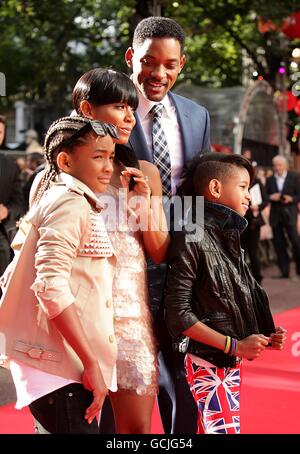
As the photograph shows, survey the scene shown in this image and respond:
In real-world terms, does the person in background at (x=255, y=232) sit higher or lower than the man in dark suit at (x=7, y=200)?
lower

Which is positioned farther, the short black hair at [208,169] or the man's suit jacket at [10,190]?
the man's suit jacket at [10,190]

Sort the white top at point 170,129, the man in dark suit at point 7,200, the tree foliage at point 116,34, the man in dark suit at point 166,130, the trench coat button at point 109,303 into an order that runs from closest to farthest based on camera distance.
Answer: the trench coat button at point 109,303
the man in dark suit at point 166,130
the white top at point 170,129
the man in dark suit at point 7,200
the tree foliage at point 116,34

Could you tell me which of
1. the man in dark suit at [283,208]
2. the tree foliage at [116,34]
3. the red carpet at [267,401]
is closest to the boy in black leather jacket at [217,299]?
the red carpet at [267,401]

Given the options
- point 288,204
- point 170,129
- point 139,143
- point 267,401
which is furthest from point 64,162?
point 288,204

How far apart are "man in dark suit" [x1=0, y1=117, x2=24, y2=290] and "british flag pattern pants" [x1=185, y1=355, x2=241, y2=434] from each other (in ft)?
12.0

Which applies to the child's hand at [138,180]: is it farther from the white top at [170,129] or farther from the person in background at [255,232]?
the person in background at [255,232]

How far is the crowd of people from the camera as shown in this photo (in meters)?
2.53

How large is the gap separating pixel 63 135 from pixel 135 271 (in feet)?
1.75

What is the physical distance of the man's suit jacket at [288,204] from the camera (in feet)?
42.2

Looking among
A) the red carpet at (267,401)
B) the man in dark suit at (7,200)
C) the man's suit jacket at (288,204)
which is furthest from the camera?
the man's suit jacket at (288,204)

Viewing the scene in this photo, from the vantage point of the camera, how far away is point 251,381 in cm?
569

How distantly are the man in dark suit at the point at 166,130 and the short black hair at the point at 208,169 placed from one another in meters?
0.11

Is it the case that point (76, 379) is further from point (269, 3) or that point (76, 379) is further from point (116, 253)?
point (269, 3)
